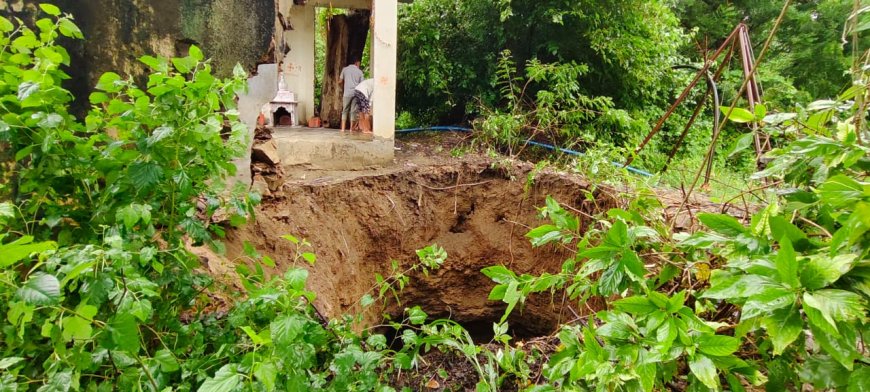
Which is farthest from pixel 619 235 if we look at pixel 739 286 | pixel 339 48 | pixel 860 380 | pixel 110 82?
Answer: pixel 339 48

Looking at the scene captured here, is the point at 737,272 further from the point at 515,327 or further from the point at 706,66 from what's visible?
the point at 515,327

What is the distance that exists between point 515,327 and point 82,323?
5.22 meters

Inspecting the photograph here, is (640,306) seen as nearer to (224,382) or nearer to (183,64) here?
(224,382)

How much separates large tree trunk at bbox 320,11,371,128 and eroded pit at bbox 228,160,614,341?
3.72 metres

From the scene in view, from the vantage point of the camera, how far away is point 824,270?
0.90 m

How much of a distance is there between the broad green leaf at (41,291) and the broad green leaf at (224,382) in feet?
1.23

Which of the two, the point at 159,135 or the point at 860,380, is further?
the point at 159,135

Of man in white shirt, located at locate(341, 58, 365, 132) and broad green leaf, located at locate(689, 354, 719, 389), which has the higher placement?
man in white shirt, located at locate(341, 58, 365, 132)

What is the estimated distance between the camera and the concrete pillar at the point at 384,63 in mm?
5465

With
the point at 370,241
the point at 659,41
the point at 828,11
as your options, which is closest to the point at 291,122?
the point at 370,241

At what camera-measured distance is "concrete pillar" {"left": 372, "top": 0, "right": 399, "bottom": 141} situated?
546cm

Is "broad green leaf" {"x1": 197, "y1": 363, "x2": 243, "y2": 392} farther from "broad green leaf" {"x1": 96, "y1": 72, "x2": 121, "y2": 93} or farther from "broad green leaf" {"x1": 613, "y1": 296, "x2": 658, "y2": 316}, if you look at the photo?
"broad green leaf" {"x1": 613, "y1": 296, "x2": 658, "y2": 316}

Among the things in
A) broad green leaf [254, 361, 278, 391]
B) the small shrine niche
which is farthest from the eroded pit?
the small shrine niche

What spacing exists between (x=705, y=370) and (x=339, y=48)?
835cm
